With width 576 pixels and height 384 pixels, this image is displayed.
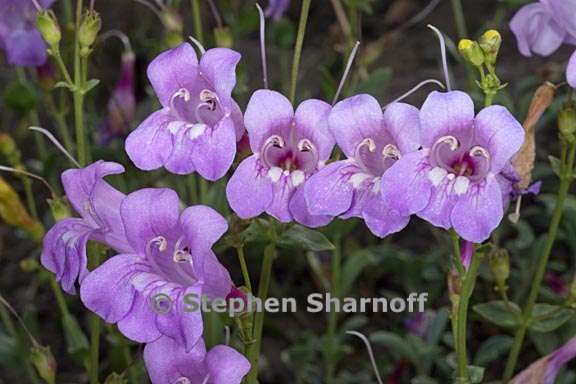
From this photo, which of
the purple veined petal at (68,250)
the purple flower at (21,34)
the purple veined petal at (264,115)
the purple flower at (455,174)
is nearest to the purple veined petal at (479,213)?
the purple flower at (455,174)

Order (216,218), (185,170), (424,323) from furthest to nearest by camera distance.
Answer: (424,323) → (185,170) → (216,218)

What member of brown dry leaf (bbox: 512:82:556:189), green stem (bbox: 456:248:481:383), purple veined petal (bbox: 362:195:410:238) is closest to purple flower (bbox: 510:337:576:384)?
green stem (bbox: 456:248:481:383)

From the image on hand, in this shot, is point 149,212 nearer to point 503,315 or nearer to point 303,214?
point 303,214

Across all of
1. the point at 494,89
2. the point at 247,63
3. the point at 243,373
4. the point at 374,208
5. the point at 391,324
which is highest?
the point at 494,89

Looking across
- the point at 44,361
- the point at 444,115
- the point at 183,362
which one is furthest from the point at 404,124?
the point at 44,361

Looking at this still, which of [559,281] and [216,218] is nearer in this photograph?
[216,218]

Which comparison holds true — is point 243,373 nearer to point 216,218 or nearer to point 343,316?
point 216,218

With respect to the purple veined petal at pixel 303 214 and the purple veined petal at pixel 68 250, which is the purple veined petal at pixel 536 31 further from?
the purple veined petal at pixel 68 250

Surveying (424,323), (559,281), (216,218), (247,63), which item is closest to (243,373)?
(216,218)

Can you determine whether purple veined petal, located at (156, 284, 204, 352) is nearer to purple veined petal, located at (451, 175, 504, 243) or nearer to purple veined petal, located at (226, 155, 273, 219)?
purple veined petal, located at (226, 155, 273, 219)
